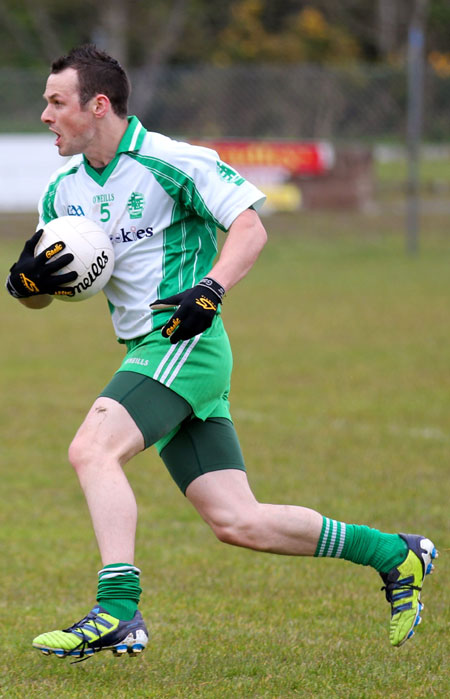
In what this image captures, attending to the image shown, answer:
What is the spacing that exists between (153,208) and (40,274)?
0.46 metres

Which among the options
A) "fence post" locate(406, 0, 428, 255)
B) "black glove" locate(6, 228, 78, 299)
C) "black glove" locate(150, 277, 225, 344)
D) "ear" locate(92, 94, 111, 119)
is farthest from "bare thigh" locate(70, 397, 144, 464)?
"fence post" locate(406, 0, 428, 255)

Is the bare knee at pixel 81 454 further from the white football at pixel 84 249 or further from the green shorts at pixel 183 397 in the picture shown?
the white football at pixel 84 249

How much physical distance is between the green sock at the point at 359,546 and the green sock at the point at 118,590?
30.7 inches

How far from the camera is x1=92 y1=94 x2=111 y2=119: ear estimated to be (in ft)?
12.7

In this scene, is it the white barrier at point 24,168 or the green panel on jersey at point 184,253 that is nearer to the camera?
the green panel on jersey at point 184,253

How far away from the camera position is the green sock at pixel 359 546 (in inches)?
154

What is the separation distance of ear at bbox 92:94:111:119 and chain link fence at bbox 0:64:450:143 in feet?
50.2

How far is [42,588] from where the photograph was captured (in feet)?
15.9

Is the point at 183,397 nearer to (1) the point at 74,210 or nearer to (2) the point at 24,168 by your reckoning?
(1) the point at 74,210

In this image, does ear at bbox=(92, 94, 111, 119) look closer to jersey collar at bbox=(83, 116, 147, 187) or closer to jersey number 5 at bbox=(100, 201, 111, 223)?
jersey collar at bbox=(83, 116, 147, 187)

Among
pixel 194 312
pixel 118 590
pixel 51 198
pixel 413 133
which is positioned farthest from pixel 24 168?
pixel 118 590

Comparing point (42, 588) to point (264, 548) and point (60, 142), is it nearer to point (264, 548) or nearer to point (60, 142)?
point (264, 548)

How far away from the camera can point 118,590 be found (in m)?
3.42

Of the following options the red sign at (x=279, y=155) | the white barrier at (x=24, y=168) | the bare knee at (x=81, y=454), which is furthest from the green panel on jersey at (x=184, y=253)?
the white barrier at (x=24, y=168)
